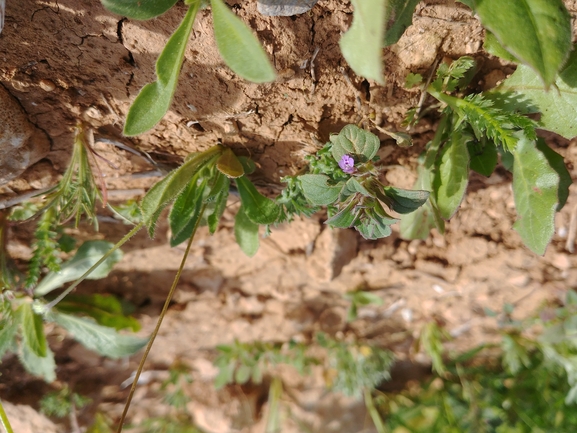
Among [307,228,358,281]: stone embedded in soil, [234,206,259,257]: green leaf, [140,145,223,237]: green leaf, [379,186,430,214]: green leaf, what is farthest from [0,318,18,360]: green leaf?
[379,186,430,214]: green leaf

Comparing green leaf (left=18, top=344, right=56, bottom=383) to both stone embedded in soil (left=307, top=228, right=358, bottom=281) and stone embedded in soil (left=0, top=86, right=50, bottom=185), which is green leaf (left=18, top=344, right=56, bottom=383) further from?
stone embedded in soil (left=307, top=228, right=358, bottom=281)

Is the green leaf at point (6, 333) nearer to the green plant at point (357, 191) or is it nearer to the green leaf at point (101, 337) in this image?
the green leaf at point (101, 337)

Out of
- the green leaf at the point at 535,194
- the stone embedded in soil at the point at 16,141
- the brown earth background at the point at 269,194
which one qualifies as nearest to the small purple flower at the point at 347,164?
the brown earth background at the point at 269,194

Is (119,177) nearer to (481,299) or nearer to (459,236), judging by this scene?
(459,236)

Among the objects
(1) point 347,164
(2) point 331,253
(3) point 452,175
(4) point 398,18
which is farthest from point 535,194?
(2) point 331,253

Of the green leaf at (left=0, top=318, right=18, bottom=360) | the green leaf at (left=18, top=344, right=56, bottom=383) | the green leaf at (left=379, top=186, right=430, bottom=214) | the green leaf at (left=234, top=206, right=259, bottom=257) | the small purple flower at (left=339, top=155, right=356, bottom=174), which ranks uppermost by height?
the small purple flower at (left=339, top=155, right=356, bottom=174)

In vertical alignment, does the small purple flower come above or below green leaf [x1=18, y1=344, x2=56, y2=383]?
above
